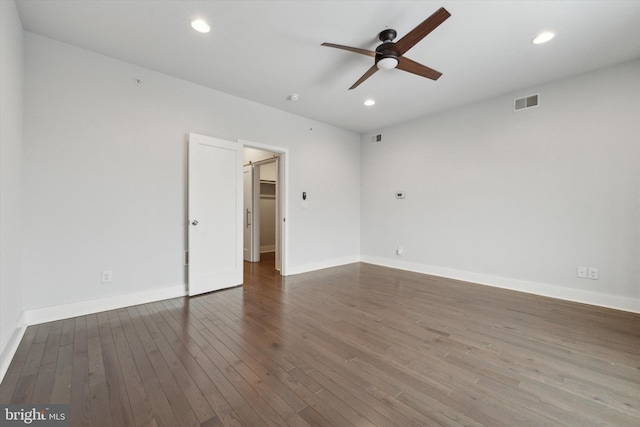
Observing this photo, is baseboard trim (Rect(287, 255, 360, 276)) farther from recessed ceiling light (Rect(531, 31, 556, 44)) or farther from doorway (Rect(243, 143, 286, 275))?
recessed ceiling light (Rect(531, 31, 556, 44))

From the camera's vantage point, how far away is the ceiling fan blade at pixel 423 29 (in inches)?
78.5

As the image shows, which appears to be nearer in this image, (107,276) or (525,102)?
(107,276)

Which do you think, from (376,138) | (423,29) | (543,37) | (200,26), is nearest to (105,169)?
(200,26)

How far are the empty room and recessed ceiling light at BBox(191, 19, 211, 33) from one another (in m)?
0.05

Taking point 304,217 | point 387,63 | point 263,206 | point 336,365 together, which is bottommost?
point 336,365

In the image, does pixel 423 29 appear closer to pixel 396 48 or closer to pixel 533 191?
pixel 396 48

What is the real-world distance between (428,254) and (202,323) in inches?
156

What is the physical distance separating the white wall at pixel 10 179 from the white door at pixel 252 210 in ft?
12.0

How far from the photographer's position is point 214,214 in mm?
3771

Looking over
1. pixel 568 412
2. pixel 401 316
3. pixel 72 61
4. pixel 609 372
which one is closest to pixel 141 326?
pixel 401 316

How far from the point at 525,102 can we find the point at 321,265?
430 centimetres

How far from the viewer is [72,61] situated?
2.82m

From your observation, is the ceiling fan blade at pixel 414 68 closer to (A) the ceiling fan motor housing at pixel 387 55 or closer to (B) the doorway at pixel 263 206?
(A) the ceiling fan motor housing at pixel 387 55

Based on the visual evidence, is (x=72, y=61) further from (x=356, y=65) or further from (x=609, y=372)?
(x=609, y=372)
